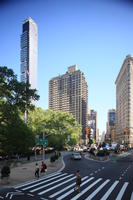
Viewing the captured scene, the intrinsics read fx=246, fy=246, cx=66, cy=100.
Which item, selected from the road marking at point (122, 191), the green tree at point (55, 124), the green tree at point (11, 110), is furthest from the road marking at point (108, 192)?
the green tree at point (55, 124)

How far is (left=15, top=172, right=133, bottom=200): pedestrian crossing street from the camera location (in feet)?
64.1

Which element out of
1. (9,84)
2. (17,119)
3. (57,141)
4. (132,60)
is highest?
(132,60)

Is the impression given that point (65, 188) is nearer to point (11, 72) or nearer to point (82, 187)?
point (82, 187)

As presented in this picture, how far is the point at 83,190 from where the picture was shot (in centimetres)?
2205

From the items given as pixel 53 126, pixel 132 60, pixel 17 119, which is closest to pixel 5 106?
pixel 17 119

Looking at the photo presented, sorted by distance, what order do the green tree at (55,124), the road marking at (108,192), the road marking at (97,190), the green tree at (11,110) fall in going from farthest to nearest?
the green tree at (55,124) < the green tree at (11,110) < the road marking at (108,192) < the road marking at (97,190)

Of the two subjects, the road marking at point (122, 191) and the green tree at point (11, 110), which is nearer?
the road marking at point (122, 191)

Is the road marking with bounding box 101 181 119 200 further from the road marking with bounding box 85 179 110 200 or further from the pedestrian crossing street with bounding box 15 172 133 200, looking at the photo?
the road marking with bounding box 85 179 110 200

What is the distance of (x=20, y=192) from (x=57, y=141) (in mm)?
61759

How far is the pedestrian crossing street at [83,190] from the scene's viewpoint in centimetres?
1953

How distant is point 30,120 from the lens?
283 feet

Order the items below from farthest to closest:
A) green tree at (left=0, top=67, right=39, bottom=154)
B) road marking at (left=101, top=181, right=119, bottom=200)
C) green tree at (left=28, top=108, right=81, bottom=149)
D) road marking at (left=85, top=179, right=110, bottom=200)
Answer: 1. green tree at (left=28, top=108, right=81, bottom=149)
2. green tree at (left=0, top=67, right=39, bottom=154)
3. road marking at (left=101, top=181, right=119, bottom=200)
4. road marking at (left=85, top=179, right=110, bottom=200)

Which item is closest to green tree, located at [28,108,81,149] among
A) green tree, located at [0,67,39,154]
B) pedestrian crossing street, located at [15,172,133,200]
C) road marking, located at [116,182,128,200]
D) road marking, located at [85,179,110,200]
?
green tree, located at [0,67,39,154]

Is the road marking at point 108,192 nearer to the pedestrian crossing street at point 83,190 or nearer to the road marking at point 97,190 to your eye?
the pedestrian crossing street at point 83,190
